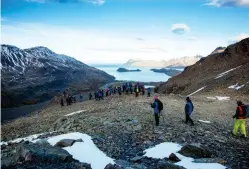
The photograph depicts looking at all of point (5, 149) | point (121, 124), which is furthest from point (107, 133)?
point (5, 149)

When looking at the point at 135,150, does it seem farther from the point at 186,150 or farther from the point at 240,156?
the point at 240,156

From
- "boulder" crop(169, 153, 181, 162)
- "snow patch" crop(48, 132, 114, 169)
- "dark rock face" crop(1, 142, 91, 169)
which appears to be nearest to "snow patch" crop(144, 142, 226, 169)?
"boulder" crop(169, 153, 181, 162)

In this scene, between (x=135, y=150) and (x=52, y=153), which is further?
(x=135, y=150)

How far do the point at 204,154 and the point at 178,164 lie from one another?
81.6 inches

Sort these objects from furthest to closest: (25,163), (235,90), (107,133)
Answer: (235,90) < (107,133) < (25,163)

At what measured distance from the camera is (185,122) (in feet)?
82.3

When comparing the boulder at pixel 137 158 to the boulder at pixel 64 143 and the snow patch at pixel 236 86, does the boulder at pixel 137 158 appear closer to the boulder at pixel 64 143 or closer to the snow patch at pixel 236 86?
the boulder at pixel 64 143

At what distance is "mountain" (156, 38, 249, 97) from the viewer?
61513 mm

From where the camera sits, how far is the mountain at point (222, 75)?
61513mm

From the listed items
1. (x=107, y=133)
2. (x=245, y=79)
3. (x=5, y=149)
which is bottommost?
(x=5, y=149)

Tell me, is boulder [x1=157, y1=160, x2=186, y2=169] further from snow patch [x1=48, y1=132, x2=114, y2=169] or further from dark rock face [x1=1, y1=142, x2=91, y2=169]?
dark rock face [x1=1, y1=142, x2=91, y2=169]

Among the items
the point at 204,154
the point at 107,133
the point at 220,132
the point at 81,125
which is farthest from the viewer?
the point at 81,125

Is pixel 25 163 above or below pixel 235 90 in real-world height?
below

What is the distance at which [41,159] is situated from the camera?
1443 centimetres
